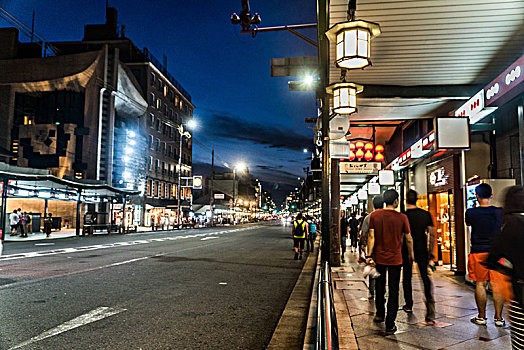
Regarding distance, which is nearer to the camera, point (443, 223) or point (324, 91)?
point (324, 91)

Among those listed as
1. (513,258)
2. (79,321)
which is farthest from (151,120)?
(513,258)

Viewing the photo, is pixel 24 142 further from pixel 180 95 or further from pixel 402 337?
pixel 402 337

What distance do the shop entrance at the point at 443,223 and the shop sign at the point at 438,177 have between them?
33cm

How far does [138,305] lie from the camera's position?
710 centimetres

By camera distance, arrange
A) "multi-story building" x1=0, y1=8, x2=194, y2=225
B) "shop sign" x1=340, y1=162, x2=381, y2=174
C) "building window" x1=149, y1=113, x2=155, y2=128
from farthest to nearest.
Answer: "building window" x1=149, y1=113, x2=155, y2=128 → "multi-story building" x1=0, y1=8, x2=194, y2=225 → "shop sign" x1=340, y1=162, x2=381, y2=174

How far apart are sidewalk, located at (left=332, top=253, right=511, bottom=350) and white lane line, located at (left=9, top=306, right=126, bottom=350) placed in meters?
3.61

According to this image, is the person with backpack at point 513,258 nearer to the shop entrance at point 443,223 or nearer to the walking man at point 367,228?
the walking man at point 367,228

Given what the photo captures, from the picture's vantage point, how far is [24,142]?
145 feet

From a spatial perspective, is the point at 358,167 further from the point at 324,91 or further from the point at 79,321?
the point at 79,321

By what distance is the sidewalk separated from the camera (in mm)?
5125

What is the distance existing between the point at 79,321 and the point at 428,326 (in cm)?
513

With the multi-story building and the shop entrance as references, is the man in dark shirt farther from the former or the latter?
the multi-story building

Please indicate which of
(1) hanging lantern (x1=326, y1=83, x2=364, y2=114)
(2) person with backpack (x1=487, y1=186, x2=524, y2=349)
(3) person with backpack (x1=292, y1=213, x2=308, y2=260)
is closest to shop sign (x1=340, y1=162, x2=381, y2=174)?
(3) person with backpack (x1=292, y1=213, x2=308, y2=260)

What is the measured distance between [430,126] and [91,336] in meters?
12.3
